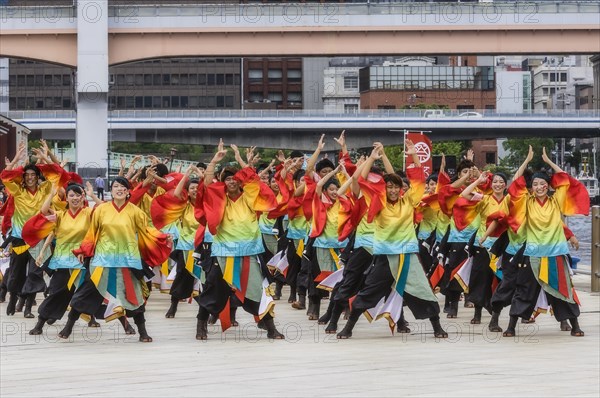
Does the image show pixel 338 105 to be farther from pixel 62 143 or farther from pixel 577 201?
pixel 577 201

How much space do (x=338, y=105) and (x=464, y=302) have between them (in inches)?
4879

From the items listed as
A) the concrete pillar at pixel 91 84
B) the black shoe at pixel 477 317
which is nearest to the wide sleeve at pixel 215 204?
the black shoe at pixel 477 317

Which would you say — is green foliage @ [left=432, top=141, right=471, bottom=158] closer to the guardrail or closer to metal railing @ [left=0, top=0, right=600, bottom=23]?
the guardrail

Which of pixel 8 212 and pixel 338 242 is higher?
pixel 8 212

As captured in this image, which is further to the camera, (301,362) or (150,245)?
(150,245)

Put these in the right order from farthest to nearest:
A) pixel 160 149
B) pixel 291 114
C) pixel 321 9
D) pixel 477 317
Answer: pixel 160 149
pixel 291 114
pixel 321 9
pixel 477 317

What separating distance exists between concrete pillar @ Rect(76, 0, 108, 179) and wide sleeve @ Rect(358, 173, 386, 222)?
36875mm

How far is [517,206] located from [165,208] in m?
3.75

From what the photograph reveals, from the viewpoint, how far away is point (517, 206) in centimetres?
1391

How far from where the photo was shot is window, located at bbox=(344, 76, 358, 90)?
140 meters

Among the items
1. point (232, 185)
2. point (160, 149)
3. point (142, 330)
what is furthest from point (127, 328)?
point (160, 149)

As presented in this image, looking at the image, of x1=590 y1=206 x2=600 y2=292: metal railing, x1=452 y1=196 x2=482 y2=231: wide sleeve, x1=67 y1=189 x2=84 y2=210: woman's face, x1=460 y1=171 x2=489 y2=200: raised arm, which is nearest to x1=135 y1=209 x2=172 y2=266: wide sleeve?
x1=67 y1=189 x2=84 y2=210: woman's face

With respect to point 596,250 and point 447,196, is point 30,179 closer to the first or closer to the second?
point 447,196

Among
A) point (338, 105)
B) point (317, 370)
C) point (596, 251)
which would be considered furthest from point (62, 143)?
point (317, 370)
